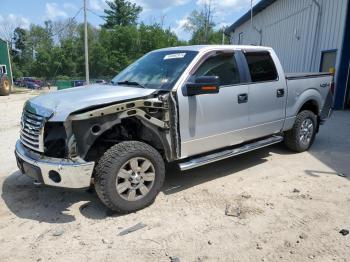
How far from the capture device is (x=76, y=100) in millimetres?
3932

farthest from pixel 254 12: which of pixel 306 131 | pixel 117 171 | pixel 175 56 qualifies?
pixel 117 171

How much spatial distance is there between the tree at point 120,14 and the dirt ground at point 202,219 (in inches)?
2294

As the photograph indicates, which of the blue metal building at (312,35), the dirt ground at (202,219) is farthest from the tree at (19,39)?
the dirt ground at (202,219)

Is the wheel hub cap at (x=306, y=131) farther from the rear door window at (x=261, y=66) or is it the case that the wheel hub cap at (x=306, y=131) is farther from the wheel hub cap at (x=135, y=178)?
the wheel hub cap at (x=135, y=178)

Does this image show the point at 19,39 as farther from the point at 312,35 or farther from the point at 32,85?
the point at 312,35

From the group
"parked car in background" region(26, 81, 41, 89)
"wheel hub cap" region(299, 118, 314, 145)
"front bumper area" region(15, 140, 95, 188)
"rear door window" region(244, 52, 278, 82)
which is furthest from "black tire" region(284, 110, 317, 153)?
"parked car in background" region(26, 81, 41, 89)

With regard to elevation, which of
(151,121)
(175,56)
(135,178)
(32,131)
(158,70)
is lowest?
(135,178)

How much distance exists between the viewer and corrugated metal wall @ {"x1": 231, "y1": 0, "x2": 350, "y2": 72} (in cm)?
1287

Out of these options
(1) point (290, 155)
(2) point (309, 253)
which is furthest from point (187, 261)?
(1) point (290, 155)

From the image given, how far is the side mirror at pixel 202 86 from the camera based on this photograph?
4.34 m

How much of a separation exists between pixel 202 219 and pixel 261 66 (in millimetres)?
2842

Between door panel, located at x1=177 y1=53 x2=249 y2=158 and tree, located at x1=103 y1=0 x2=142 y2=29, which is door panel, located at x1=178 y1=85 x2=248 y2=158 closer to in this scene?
door panel, located at x1=177 y1=53 x2=249 y2=158

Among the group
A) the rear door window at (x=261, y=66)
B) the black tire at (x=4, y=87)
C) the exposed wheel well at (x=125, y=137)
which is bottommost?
the black tire at (x=4, y=87)

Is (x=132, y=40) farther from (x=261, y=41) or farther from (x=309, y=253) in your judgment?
(x=309, y=253)
